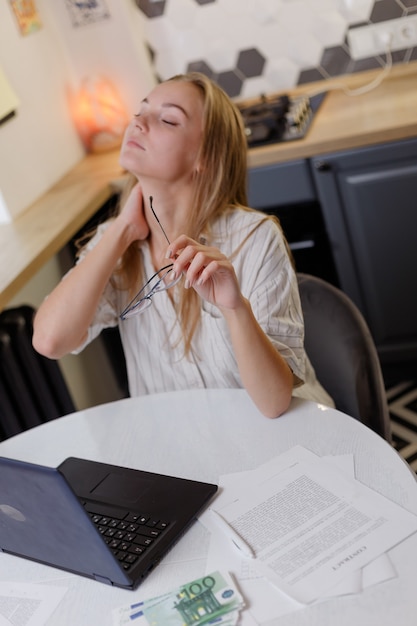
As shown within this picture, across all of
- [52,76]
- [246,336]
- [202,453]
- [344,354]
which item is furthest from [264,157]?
[202,453]

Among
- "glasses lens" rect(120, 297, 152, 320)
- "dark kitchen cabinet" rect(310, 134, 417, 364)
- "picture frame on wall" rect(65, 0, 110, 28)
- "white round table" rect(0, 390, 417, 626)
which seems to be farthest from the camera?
"picture frame on wall" rect(65, 0, 110, 28)

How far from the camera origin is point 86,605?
3.61 feet

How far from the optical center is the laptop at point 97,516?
40.3 inches

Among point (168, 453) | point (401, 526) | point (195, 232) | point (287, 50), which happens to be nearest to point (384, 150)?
point (287, 50)

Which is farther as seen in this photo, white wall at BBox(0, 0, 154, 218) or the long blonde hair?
white wall at BBox(0, 0, 154, 218)

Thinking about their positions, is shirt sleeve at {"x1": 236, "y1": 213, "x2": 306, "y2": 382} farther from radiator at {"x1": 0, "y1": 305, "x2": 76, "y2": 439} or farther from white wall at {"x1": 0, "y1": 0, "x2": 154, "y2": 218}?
white wall at {"x1": 0, "y1": 0, "x2": 154, "y2": 218}

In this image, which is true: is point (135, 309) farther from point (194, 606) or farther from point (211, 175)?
point (194, 606)

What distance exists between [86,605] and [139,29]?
2.33 meters

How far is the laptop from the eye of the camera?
3.36ft

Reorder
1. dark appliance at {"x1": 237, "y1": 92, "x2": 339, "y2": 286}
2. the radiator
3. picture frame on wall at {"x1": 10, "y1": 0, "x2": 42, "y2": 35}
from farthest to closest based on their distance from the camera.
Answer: picture frame on wall at {"x1": 10, "y1": 0, "x2": 42, "y2": 35} → dark appliance at {"x1": 237, "y1": 92, "x2": 339, "y2": 286} → the radiator

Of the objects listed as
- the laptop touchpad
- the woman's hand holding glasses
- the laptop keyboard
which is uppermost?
the woman's hand holding glasses

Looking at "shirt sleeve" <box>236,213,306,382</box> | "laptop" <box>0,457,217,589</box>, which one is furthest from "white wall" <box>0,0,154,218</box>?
"laptop" <box>0,457,217,589</box>

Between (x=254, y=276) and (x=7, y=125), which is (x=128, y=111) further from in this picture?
(x=254, y=276)

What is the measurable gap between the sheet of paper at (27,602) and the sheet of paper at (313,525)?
0.86 ft
